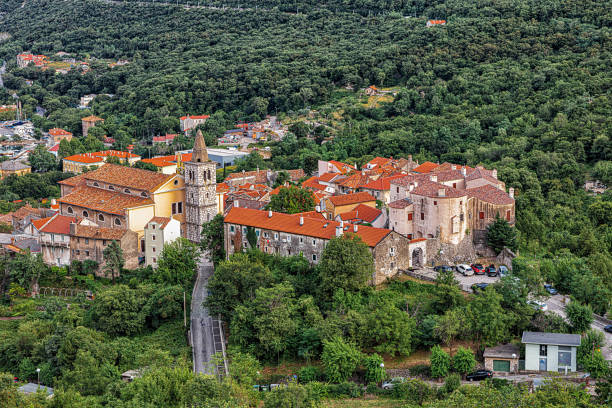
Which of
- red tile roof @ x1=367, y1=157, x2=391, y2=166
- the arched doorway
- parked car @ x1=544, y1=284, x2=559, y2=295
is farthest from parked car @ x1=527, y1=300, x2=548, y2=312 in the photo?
red tile roof @ x1=367, y1=157, x2=391, y2=166

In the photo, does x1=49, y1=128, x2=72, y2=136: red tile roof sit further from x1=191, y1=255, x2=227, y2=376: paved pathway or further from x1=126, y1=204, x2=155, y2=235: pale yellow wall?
x1=191, y1=255, x2=227, y2=376: paved pathway

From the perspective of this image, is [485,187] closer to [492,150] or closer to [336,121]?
[492,150]

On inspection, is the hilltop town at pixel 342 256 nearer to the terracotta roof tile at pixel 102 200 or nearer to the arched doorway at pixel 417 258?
the arched doorway at pixel 417 258

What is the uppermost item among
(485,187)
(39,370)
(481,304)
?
(485,187)

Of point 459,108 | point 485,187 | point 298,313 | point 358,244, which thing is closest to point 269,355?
point 298,313

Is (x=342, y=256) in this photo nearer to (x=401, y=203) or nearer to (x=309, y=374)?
(x=309, y=374)

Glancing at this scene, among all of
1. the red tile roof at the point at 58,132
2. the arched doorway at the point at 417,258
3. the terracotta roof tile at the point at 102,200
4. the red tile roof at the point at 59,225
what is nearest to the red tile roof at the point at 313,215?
the arched doorway at the point at 417,258

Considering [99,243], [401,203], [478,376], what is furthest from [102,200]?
[478,376]
